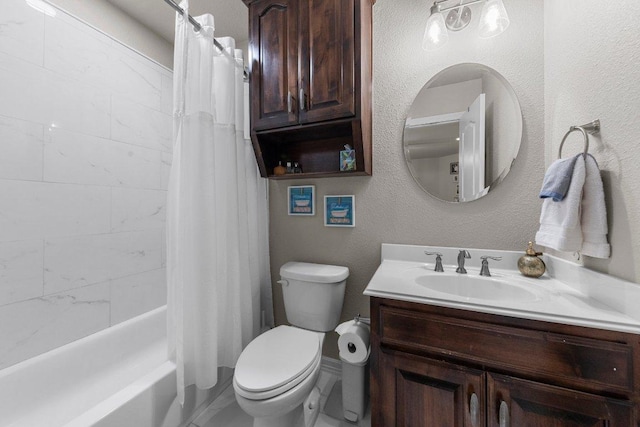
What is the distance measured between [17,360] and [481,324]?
2080 mm

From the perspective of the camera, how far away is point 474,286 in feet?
3.81

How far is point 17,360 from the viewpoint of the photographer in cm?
116

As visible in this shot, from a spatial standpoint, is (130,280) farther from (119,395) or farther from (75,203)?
(119,395)

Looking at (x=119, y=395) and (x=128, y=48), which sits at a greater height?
(x=128, y=48)

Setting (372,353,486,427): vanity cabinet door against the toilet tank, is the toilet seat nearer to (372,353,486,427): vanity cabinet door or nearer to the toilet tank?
the toilet tank

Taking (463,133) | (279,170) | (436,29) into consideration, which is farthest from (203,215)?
(436,29)

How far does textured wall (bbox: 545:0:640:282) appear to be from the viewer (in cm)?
75

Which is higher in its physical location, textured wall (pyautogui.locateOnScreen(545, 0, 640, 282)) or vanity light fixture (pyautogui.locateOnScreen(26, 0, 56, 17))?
vanity light fixture (pyautogui.locateOnScreen(26, 0, 56, 17))

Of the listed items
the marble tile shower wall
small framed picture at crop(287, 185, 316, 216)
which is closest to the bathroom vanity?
small framed picture at crop(287, 185, 316, 216)

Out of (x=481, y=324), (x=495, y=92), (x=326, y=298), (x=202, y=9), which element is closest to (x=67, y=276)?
(x=326, y=298)

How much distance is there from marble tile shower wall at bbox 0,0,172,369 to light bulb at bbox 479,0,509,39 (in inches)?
85.5

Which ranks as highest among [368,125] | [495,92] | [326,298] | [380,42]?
[380,42]

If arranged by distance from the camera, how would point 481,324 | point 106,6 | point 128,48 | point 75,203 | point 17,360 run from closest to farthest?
1. point 481,324
2. point 17,360
3. point 75,203
4. point 106,6
5. point 128,48

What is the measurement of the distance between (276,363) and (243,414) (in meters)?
0.56
